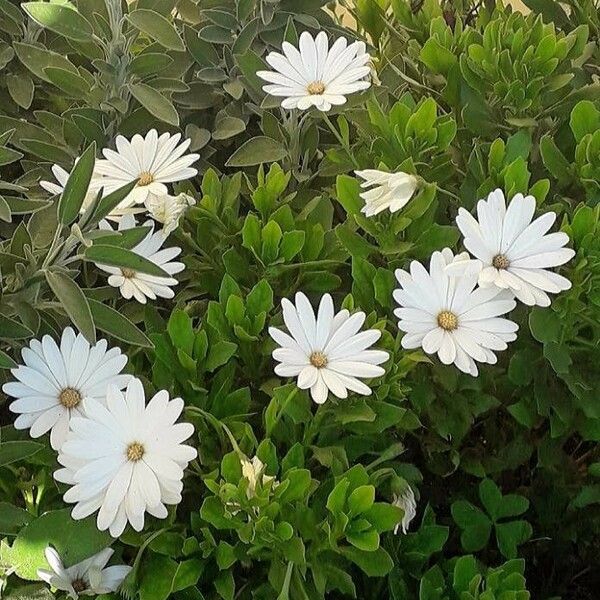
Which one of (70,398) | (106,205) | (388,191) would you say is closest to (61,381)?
(70,398)

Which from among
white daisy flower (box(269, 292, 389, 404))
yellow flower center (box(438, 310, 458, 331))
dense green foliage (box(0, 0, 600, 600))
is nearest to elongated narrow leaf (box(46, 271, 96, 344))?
dense green foliage (box(0, 0, 600, 600))

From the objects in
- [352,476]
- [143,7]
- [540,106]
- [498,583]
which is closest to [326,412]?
[352,476]

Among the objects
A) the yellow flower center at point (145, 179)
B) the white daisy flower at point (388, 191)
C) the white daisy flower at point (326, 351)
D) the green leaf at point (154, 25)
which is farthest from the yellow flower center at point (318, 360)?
the green leaf at point (154, 25)

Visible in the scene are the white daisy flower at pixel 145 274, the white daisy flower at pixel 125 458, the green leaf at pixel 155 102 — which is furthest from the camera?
the green leaf at pixel 155 102

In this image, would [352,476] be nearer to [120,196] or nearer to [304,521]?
[304,521]

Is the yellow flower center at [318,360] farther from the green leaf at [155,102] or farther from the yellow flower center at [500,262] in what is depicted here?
the green leaf at [155,102]

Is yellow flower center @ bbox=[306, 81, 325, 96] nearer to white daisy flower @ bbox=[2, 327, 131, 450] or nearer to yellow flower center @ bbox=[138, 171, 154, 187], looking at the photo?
yellow flower center @ bbox=[138, 171, 154, 187]
